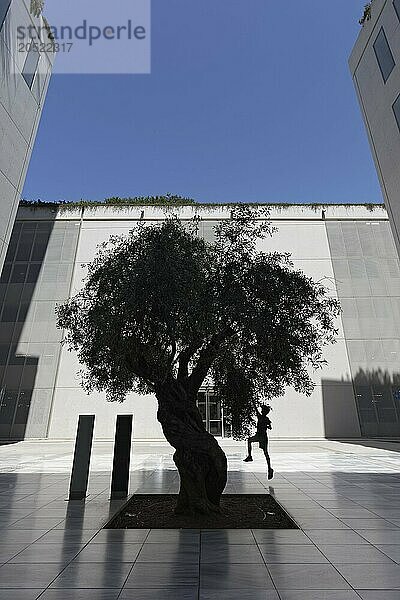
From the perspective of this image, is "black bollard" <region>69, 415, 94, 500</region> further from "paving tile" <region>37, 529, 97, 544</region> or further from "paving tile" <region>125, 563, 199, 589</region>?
"paving tile" <region>125, 563, 199, 589</region>

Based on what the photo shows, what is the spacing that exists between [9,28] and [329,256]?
2476cm

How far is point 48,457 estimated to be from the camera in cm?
1611

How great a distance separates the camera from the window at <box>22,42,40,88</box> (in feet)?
46.0

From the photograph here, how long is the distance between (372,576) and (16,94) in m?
15.5

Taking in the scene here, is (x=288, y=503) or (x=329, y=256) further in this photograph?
(x=329, y=256)

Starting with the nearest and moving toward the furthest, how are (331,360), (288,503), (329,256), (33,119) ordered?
(288,503), (33,119), (331,360), (329,256)

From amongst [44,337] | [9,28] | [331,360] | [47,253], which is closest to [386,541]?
[9,28]

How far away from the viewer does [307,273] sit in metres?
30.0

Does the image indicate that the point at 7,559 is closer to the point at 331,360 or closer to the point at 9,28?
the point at 9,28

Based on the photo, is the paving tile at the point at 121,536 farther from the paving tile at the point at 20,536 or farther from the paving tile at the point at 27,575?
the paving tile at the point at 27,575

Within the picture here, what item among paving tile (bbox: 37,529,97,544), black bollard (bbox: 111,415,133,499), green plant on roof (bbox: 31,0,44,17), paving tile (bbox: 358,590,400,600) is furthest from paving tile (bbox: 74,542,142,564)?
green plant on roof (bbox: 31,0,44,17)

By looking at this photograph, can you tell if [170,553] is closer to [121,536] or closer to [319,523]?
[121,536]

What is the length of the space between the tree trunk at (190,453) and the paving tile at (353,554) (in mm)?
2192

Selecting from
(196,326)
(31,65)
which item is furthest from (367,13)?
(196,326)
